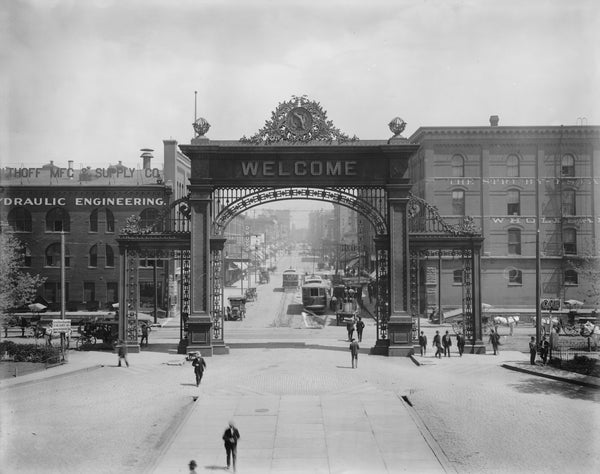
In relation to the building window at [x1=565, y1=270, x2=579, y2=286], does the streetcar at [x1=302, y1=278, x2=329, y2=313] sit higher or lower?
lower

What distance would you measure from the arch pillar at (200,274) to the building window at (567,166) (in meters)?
33.6

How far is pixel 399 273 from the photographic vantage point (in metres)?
27.7

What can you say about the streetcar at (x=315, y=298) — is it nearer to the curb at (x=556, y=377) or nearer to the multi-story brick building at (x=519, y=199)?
the multi-story brick building at (x=519, y=199)

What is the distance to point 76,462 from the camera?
13523 millimetres

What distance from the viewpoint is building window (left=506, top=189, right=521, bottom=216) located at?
161 ft

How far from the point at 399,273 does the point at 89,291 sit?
31.9m

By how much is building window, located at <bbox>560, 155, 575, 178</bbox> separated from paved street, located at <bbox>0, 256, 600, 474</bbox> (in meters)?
27.9

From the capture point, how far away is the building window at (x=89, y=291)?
4997cm

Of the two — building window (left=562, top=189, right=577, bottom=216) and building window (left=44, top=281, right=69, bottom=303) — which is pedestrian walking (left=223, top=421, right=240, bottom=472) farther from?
building window (left=562, top=189, right=577, bottom=216)

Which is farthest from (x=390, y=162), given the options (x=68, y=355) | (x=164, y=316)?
(x=164, y=316)

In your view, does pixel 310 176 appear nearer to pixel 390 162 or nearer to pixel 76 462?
pixel 390 162

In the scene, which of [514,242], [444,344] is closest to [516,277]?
[514,242]

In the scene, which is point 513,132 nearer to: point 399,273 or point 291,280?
point 399,273

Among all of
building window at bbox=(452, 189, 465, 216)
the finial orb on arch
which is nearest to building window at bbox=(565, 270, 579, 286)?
building window at bbox=(452, 189, 465, 216)
